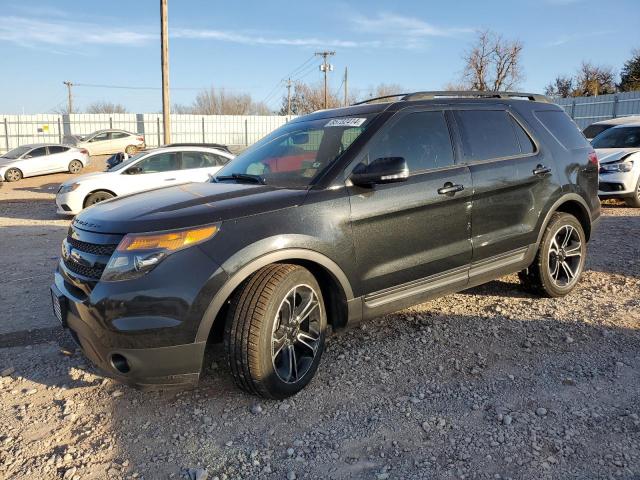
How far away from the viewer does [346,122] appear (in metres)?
3.91

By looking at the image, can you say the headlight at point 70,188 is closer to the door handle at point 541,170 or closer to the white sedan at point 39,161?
the door handle at point 541,170

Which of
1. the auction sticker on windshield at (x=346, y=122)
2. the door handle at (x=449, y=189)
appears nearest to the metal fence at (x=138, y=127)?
the auction sticker on windshield at (x=346, y=122)

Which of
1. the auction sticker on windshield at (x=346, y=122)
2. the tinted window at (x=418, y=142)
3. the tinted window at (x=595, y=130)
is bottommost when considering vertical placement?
the tinted window at (x=418, y=142)

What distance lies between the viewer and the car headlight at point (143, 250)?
9.30 feet

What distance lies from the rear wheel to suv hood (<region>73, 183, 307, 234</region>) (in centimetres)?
2049

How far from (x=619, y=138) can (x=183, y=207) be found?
422 inches

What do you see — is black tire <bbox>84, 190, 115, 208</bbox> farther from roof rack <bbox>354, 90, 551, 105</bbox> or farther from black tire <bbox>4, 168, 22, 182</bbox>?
black tire <bbox>4, 168, 22, 182</bbox>

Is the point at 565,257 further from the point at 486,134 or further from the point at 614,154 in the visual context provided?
the point at 614,154

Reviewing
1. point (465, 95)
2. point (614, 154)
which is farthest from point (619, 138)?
point (465, 95)

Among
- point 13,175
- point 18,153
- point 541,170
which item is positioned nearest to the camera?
point 541,170

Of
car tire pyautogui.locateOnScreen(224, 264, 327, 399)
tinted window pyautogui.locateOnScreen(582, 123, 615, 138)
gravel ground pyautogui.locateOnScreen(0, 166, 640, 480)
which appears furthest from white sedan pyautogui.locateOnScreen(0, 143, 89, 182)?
car tire pyautogui.locateOnScreen(224, 264, 327, 399)

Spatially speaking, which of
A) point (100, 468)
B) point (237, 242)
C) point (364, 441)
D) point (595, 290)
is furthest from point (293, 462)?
point (595, 290)

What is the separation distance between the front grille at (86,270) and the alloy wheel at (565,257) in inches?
148

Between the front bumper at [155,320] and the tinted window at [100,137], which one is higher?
the tinted window at [100,137]
